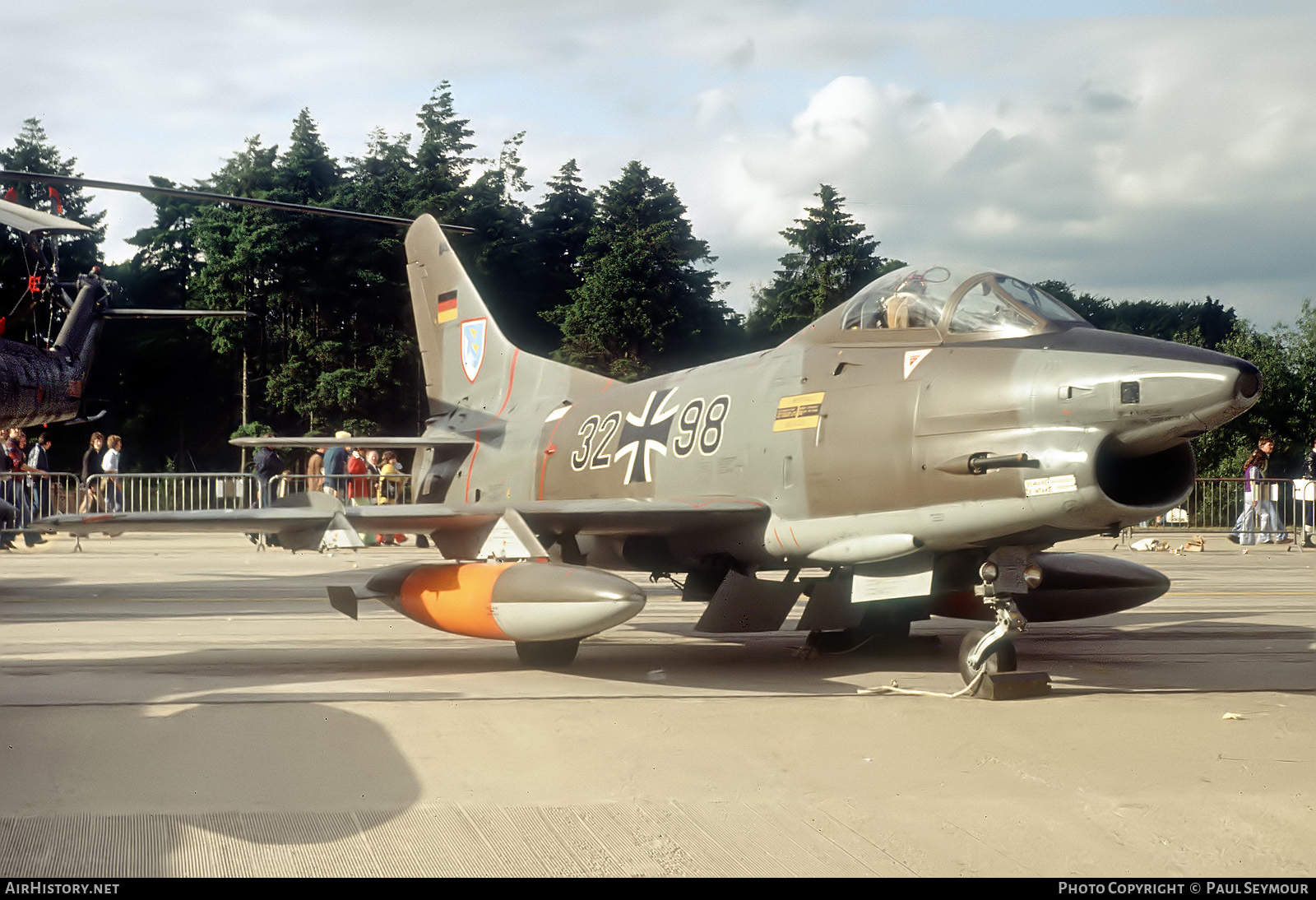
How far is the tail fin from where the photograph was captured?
13.3m

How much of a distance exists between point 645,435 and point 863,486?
2468 millimetres

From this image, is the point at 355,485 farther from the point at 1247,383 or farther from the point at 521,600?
the point at 1247,383

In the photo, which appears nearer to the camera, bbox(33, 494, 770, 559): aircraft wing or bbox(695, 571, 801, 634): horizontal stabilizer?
bbox(33, 494, 770, 559): aircraft wing

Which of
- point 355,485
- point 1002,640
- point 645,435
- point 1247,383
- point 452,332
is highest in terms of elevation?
point 452,332

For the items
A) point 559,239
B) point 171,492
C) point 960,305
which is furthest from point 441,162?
point 960,305

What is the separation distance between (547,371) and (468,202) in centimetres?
5794

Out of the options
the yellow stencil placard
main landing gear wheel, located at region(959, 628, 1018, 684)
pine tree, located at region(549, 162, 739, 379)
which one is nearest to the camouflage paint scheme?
the yellow stencil placard

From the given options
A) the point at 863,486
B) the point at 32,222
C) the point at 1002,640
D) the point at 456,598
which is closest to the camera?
the point at 1002,640

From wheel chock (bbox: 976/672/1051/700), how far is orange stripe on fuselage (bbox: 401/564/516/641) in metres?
3.11

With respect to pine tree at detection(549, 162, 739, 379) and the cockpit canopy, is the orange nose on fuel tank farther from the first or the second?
pine tree at detection(549, 162, 739, 379)

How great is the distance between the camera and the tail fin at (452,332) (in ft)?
43.7

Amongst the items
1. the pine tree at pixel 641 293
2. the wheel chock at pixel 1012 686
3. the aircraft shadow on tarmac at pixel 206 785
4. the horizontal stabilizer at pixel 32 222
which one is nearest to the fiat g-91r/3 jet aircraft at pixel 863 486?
the wheel chock at pixel 1012 686

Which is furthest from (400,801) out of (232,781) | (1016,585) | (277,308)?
(277,308)

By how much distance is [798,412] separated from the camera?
8.62m
